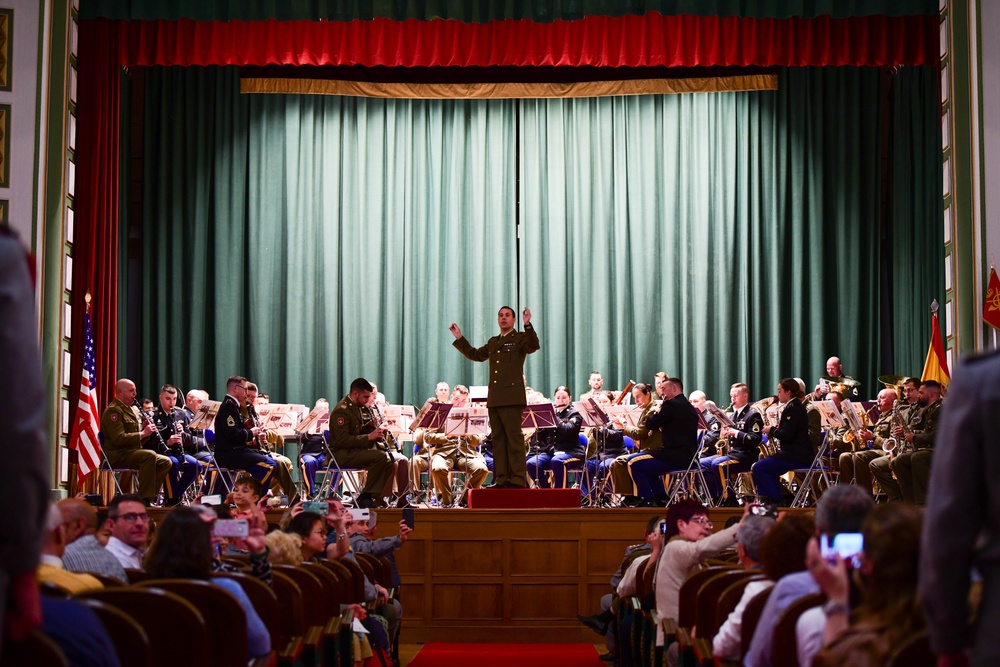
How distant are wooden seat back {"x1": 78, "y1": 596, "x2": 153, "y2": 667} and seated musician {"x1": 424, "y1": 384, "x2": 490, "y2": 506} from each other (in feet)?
27.6

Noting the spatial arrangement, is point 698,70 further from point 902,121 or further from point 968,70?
point 968,70

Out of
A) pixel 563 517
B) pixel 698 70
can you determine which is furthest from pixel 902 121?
pixel 563 517

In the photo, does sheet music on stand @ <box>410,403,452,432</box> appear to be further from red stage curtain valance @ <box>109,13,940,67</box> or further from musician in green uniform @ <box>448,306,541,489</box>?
red stage curtain valance @ <box>109,13,940,67</box>

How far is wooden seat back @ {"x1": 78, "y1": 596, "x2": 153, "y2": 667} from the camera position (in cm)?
267

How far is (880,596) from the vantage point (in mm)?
2523

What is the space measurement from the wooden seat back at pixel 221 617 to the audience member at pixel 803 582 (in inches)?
53.8

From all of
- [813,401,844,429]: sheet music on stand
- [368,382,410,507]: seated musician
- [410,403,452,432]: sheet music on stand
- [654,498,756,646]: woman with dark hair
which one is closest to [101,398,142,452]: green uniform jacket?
[368,382,410,507]: seated musician

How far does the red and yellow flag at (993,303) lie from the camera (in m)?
10.7

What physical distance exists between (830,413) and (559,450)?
2.78 meters

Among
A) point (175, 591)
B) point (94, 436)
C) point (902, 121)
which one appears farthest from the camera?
point (902, 121)

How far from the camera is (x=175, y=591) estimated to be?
3316 mm

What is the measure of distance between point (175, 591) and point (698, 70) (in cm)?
1306

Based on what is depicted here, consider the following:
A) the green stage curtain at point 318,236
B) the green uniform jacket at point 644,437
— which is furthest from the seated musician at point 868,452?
the green stage curtain at point 318,236

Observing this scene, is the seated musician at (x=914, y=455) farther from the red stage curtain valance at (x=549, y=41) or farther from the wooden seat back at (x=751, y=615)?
the wooden seat back at (x=751, y=615)
